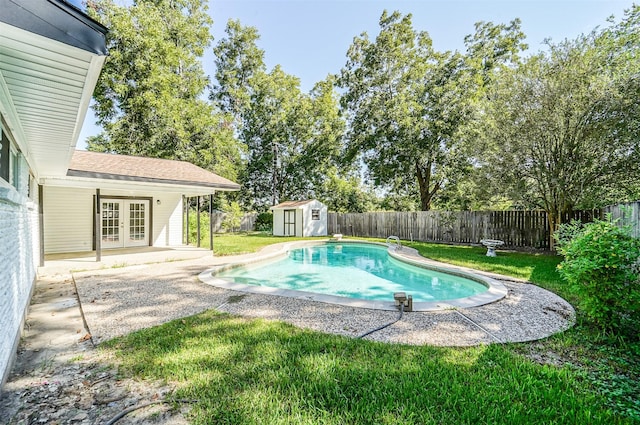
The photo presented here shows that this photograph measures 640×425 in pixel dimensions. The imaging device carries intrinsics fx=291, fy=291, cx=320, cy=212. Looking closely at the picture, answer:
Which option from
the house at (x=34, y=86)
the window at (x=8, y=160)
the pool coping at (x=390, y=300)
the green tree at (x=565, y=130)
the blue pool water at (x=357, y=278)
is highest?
the green tree at (x=565, y=130)

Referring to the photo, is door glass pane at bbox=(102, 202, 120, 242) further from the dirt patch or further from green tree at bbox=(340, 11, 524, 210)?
green tree at bbox=(340, 11, 524, 210)

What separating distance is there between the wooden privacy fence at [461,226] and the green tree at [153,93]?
34.9 feet

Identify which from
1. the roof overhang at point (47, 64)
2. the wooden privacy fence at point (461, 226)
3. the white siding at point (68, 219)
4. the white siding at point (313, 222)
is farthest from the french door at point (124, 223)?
the wooden privacy fence at point (461, 226)

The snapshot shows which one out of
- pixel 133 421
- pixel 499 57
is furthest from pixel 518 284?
pixel 499 57

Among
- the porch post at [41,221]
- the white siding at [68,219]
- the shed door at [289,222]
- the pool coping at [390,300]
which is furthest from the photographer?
the shed door at [289,222]

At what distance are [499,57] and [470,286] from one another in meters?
18.7

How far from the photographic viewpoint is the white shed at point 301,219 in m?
19.8

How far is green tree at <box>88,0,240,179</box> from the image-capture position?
666 inches

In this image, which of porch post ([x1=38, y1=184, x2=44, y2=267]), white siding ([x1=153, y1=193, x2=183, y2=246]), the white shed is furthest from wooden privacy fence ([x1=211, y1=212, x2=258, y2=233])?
porch post ([x1=38, y1=184, x2=44, y2=267])

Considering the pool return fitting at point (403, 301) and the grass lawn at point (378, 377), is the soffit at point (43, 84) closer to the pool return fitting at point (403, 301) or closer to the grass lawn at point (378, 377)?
the grass lawn at point (378, 377)

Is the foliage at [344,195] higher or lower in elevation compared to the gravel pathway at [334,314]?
higher

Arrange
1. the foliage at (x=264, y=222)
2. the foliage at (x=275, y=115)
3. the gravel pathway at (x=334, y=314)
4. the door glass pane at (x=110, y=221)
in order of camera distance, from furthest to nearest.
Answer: the foliage at (x=275, y=115) → the foliage at (x=264, y=222) → the door glass pane at (x=110, y=221) → the gravel pathway at (x=334, y=314)

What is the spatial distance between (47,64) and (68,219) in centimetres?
1092

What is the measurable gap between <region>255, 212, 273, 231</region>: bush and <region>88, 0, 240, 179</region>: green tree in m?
5.31
